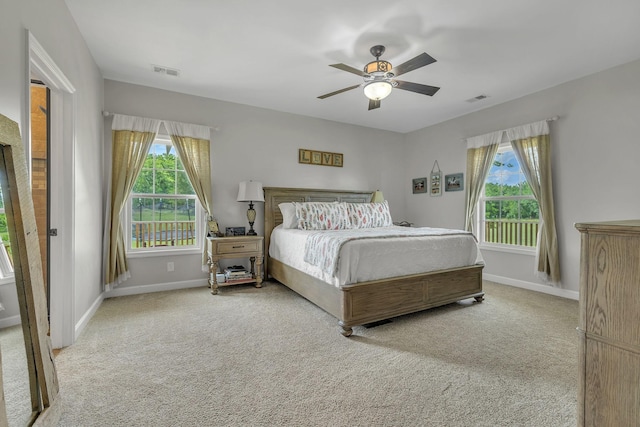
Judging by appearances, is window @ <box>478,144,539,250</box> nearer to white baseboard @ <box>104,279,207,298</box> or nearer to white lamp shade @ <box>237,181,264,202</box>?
white lamp shade @ <box>237,181,264,202</box>

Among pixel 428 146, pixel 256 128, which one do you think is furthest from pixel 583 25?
pixel 256 128

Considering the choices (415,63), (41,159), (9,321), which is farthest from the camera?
(415,63)

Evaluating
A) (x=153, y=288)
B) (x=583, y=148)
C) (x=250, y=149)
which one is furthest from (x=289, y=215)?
(x=583, y=148)

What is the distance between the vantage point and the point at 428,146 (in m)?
5.29

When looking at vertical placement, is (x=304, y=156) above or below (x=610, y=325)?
above

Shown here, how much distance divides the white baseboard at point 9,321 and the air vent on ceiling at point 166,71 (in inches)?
111

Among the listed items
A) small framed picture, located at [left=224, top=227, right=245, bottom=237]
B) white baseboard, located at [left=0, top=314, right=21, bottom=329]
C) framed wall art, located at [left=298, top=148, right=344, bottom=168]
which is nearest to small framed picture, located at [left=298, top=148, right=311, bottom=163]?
framed wall art, located at [left=298, top=148, right=344, bottom=168]

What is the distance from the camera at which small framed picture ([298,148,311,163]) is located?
468 centimetres

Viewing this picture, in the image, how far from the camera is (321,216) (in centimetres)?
399

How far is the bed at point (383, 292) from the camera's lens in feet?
8.33

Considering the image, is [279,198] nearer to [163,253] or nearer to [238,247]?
[238,247]

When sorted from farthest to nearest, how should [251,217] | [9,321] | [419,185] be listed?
[419,185] < [251,217] < [9,321]

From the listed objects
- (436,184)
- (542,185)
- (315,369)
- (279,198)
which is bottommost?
(315,369)

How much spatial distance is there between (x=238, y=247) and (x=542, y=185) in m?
3.93
